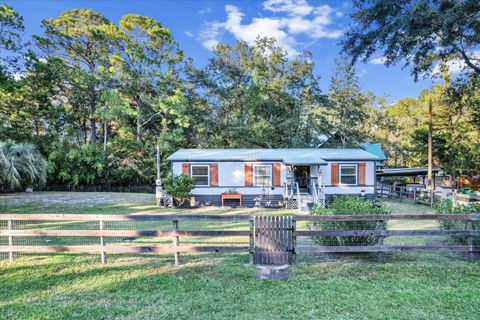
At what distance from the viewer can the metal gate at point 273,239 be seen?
469 centimetres

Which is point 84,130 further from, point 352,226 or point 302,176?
point 352,226

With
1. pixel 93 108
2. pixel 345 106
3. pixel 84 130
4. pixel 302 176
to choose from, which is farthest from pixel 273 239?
pixel 84 130

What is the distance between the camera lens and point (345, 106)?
24203 millimetres

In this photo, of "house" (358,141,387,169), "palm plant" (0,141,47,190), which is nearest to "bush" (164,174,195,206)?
"palm plant" (0,141,47,190)

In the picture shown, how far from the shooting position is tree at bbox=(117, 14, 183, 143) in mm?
22547

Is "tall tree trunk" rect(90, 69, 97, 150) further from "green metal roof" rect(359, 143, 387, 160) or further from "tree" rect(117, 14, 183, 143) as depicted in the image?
"green metal roof" rect(359, 143, 387, 160)

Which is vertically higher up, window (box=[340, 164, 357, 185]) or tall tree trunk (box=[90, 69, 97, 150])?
tall tree trunk (box=[90, 69, 97, 150])

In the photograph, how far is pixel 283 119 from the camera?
2402 centimetres

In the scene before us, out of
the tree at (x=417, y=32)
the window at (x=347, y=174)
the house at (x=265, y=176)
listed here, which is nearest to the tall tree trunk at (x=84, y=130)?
the house at (x=265, y=176)

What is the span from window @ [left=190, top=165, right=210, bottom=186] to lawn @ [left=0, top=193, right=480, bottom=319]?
→ 30.1 feet

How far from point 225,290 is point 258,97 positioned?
2130cm

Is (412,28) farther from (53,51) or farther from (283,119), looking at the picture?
(53,51)

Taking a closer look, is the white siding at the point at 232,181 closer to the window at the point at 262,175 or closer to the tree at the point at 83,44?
the window at the point at 262,175

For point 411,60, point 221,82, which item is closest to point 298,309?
point 411,60
